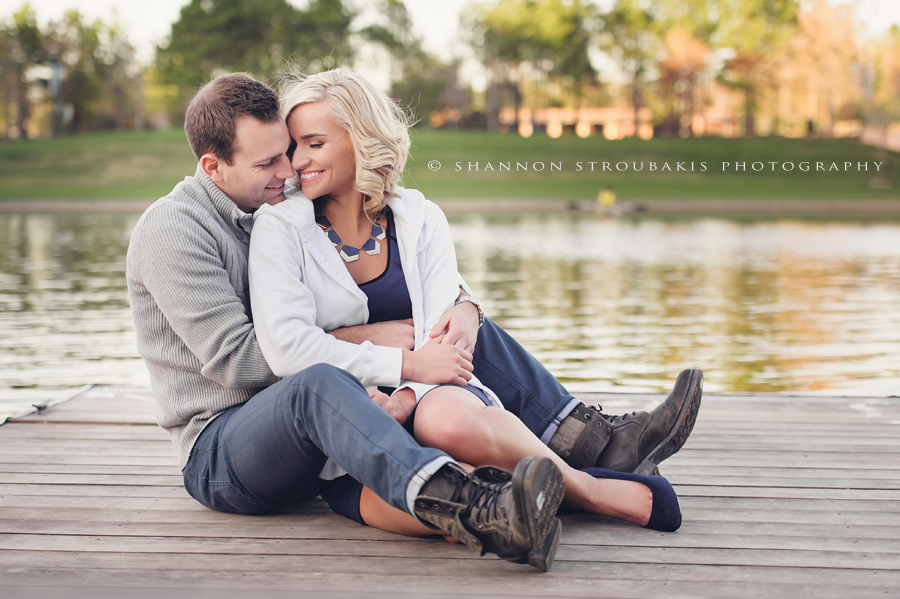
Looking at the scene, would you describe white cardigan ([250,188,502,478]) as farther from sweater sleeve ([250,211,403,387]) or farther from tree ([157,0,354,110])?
tree ([157,0,354,110])

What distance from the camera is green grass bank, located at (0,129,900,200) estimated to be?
110ft

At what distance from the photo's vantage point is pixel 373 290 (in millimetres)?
2861

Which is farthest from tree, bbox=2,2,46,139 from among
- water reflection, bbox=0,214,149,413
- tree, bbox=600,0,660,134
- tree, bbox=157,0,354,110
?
water reflection, bbox=0,214,149,413

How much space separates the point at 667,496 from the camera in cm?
255

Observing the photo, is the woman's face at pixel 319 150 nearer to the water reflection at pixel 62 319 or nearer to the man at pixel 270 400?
the man at pixel 270 400

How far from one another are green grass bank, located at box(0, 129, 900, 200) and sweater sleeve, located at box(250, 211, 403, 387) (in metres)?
28.1

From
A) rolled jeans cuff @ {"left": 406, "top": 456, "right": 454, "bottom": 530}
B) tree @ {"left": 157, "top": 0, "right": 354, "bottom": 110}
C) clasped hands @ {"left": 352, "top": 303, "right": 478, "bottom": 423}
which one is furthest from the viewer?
tree @ {"left": 157, "top": 0, "right": 354, "bottom": 110}

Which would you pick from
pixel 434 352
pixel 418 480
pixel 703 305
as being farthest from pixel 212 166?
pixel 703 305

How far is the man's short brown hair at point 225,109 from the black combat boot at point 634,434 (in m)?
1.49

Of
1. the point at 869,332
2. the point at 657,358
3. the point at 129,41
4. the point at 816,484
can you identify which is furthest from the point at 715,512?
the point at 129,41

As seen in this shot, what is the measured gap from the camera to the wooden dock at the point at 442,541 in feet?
7.13

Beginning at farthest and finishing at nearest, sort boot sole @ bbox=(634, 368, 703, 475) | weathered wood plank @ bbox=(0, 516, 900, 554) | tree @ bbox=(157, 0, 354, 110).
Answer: tree @ bbox=(157, 0, 354, 110)
boot sole @ bbox=(634, 368, 703, 475)
weathered wood plank @ bbox=(0, 516, 900, 554)

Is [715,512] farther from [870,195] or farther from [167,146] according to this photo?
[167,146]

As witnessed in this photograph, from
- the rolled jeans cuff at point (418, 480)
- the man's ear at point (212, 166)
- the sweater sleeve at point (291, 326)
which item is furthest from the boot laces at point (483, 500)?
the man's ear at point (212, 166)
